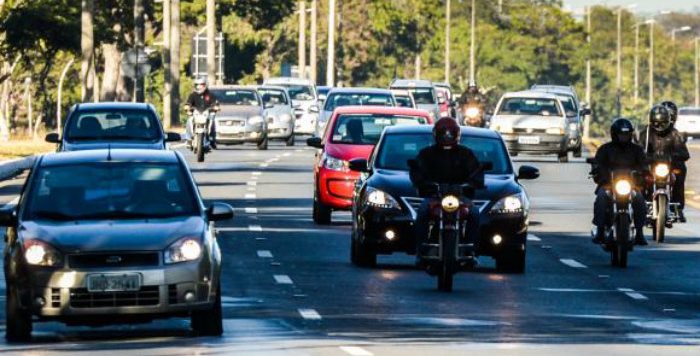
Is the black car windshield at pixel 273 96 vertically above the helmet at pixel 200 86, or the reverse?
the helmet at pixel 200 86

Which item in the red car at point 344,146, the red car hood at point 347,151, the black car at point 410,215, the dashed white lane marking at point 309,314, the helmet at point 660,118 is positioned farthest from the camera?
the red car hood at point 347,151

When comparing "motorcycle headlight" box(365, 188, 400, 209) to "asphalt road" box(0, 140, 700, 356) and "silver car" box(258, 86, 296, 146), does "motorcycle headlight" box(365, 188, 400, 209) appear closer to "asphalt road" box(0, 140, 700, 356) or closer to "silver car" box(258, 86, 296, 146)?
"asphalt road" box(0, 140, 700, 356)

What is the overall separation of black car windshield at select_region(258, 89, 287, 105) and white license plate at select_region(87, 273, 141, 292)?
154 feet

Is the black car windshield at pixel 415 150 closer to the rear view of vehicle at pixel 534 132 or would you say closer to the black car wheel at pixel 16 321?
the black car wheel at pixel 16 321

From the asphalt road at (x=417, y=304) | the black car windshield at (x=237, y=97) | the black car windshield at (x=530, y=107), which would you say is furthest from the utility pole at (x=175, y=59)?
the asphalt road at (x=417, y=304)

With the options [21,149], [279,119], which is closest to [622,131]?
[21,149]

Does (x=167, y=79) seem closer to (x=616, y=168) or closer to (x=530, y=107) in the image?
(x=530, y=107)

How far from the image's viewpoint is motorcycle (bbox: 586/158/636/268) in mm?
24156

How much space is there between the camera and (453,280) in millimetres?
22047

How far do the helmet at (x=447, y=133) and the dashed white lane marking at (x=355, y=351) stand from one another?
5964 mm

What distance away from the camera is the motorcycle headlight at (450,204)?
20703 mm

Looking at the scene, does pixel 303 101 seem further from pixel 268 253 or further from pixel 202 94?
pixel 268 253

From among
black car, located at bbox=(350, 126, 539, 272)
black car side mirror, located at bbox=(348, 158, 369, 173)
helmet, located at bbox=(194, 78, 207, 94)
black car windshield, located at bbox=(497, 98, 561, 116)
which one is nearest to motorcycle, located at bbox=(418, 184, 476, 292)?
black car, located at bbox=(350, 126, 539, 272)

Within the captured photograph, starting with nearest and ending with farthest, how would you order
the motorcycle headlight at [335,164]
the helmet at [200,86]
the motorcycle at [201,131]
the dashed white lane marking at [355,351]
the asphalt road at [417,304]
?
the dashed white lane marking at [355,351] < the asphalt road at [417,304] < the motorcycle headlight at [335,164] < the motorcycle at [201,131] < the helmet at [200,86]
